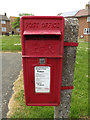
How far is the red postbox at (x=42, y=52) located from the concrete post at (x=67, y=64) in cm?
10

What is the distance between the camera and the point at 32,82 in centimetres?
149

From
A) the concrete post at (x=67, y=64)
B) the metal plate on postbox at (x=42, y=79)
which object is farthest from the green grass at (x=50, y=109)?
the metal plate on postbox at (x=42, y=79)

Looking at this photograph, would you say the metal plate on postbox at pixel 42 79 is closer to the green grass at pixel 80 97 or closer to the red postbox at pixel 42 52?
the red postbox at pixel 42 52

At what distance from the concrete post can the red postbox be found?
102mm

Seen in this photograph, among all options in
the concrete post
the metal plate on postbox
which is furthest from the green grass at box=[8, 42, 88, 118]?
the metal plate on postbox

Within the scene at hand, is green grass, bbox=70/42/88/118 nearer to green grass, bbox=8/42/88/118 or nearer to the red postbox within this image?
green grass, bbox=8/42/88/118

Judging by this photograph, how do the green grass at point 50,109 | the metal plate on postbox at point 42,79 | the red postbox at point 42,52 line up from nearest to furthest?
1. the red postbox at point 42,52
2. the metal plate on postbox at point 42,79
3. the green grass at point 50,109

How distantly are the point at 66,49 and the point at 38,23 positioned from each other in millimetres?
452

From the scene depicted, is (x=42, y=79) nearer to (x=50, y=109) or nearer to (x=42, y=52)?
(x=42, y=52)

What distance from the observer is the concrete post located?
1.39 meters

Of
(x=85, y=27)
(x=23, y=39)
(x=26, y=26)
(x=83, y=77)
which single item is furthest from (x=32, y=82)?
Result: (x=85, y=27)

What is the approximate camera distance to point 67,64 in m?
1.51

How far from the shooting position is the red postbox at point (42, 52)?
132 cm

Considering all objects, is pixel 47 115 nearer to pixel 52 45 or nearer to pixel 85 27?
pixel 52 45
